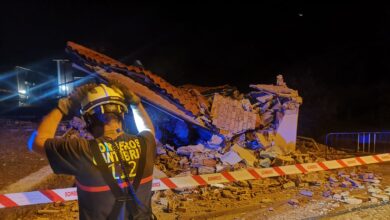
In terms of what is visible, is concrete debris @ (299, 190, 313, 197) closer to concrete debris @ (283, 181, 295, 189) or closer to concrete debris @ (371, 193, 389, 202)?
concrete debris @ (283, 181, 295, 189)

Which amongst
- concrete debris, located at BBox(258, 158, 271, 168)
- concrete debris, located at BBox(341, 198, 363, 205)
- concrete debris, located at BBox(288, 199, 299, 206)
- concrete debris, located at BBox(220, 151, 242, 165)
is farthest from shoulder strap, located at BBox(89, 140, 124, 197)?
concrete debris, located at BBox(258, 158, 271, 168)

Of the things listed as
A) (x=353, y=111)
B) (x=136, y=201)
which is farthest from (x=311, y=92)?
(x=136, y=201)

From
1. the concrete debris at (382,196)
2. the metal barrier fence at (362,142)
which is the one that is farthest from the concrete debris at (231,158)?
the metal barrier fence at (362,142)

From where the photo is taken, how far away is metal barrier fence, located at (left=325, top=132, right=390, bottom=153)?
11045 millimetres

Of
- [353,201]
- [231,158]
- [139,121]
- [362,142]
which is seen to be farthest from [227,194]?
[362,142]

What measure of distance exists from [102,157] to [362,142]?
12166 millimetres

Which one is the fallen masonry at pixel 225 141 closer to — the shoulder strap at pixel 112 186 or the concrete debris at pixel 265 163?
the concrete debris at pixel 265 163

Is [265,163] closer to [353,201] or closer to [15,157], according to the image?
[353,201]

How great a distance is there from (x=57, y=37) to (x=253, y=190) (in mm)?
20059

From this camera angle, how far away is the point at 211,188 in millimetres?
6699

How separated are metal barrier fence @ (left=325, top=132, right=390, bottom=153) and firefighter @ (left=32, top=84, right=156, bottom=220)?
9.85 metres

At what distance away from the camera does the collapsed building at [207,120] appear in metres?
8.31

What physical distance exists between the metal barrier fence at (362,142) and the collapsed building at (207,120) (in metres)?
2.88

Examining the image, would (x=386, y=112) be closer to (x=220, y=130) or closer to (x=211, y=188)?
(x=220, y=130)
